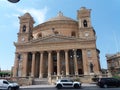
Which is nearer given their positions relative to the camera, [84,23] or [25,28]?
[84,23]

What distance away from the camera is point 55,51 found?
44250 mm

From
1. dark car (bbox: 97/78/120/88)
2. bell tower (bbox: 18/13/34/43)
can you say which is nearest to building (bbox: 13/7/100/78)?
bell tower (bbox: 18/13/34/43)

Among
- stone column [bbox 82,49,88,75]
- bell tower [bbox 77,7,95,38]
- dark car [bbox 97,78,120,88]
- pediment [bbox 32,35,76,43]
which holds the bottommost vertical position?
dark car [bbox 97,78,120,88]

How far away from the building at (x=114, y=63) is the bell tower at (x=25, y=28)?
30491 millimetres

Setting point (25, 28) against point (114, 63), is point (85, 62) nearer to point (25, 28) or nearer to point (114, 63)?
point (114, 63)

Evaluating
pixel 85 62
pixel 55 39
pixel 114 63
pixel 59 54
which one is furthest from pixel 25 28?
pixel 114 63

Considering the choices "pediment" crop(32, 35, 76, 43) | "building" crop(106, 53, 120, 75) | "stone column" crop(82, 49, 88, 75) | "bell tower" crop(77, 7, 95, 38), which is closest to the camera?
"stone column" crop(82, 49, 88, 75)

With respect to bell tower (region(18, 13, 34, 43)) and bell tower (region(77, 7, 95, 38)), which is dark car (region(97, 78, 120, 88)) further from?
bell tower (region(18, 13, 34, 43))

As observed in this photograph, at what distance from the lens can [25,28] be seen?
5116cm

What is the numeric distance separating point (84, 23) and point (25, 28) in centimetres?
1864

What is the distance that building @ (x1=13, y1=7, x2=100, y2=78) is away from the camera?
41.4 metres

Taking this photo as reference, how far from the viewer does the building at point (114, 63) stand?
55.2 meters

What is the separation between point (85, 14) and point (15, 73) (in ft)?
87.0

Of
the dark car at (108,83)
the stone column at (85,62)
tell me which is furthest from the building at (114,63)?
the dark car at (108,83)
